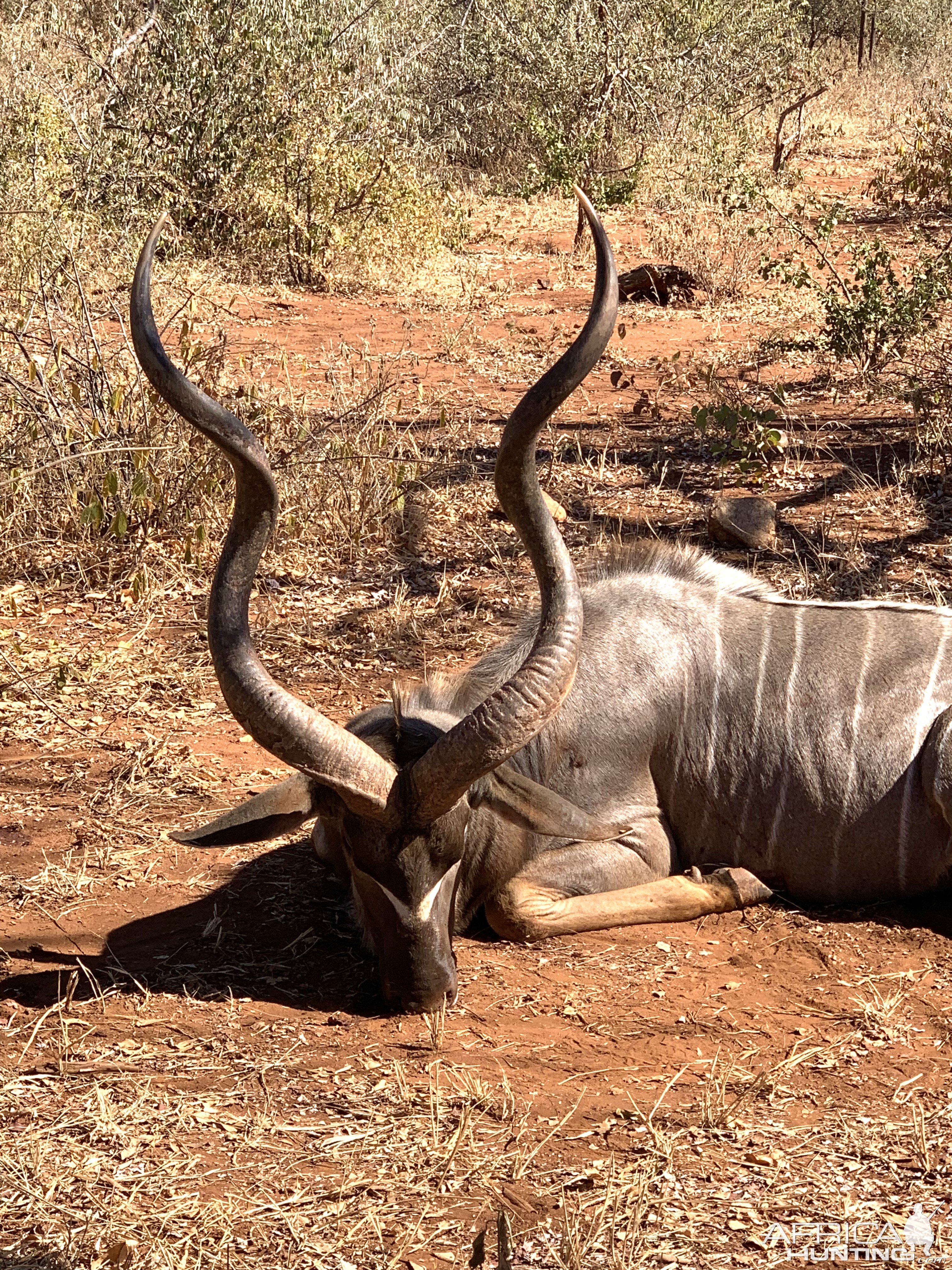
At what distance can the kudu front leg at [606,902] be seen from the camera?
371cm

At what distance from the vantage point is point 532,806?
3502mm

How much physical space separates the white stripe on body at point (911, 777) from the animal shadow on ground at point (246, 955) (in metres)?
1.46

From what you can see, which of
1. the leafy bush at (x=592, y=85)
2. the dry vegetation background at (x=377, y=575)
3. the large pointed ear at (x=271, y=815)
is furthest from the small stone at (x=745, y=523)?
the leafy bush at (x=592, y=85)

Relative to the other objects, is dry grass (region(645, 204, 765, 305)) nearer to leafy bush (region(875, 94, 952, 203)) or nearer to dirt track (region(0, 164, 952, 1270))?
leafy bush (region(875, 94, 952, 203))

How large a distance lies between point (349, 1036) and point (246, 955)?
491mm

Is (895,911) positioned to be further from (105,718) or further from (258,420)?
(258,420)

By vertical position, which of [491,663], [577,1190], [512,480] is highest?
[512,480]

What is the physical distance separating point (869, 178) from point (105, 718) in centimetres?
1255

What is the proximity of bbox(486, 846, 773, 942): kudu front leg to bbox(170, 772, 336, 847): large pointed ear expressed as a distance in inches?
23.9

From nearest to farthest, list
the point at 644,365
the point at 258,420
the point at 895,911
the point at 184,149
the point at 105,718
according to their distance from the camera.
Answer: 1. the point at 895,911
2. the point at 105,718
3. the point at 258,420
4. the point at 644,365
5. the point at 184,149

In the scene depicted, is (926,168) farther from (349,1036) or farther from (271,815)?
(349,1036)

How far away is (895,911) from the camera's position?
3.91 meters

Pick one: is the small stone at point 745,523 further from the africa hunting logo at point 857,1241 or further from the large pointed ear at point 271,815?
the africa hunting logo at point 857,1241

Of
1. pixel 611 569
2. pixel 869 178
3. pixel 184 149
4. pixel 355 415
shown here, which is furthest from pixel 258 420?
pixel 869 178
